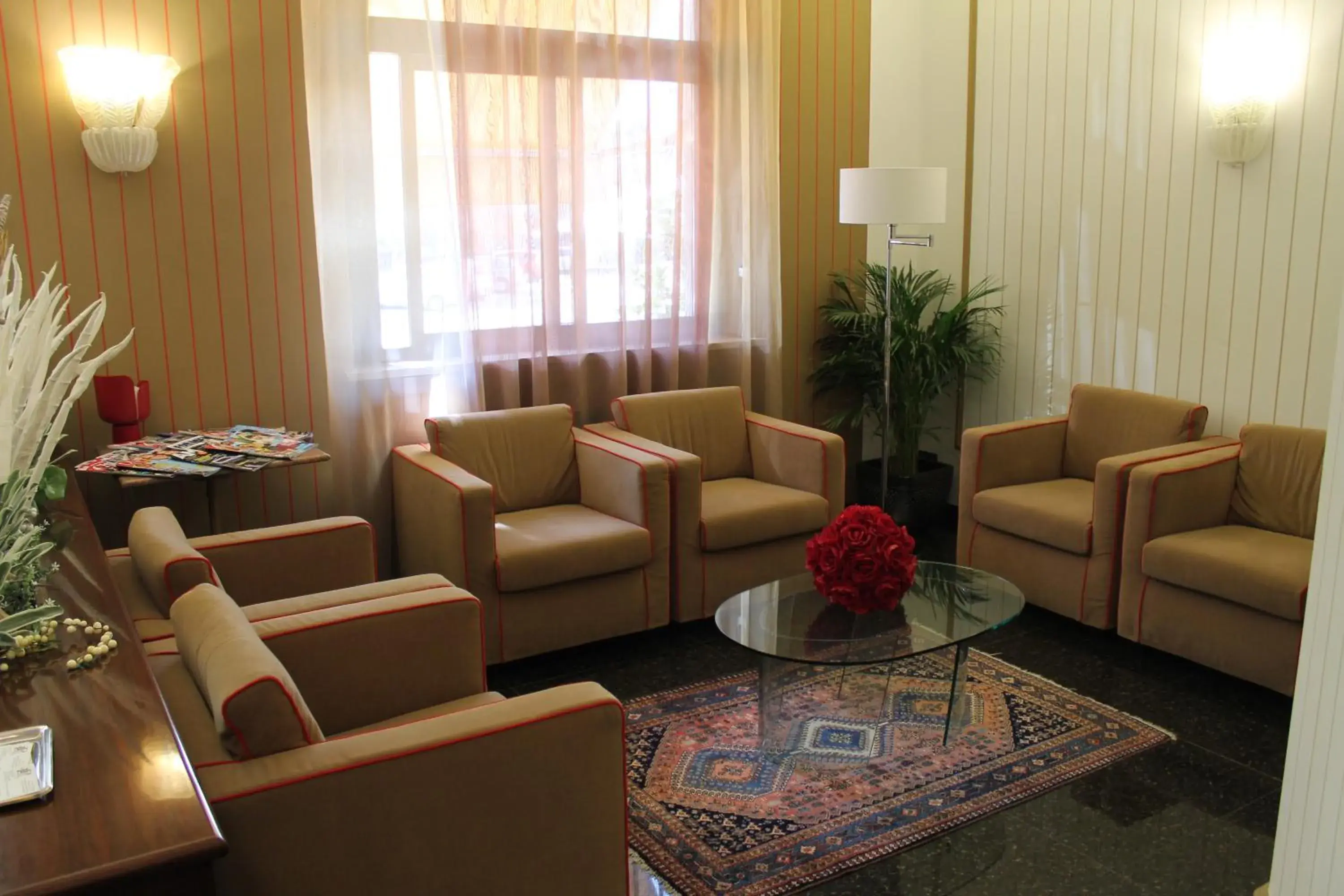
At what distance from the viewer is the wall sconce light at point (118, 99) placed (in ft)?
12.0

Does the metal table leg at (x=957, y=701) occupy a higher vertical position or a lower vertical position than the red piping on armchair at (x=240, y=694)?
lower

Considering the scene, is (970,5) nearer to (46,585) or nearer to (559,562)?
(559,562)

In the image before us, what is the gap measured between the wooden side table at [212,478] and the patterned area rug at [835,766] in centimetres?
132

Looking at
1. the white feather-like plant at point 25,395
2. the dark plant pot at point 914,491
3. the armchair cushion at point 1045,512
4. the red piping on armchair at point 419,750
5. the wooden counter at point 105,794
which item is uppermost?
the white feather-like plant at point 25,395

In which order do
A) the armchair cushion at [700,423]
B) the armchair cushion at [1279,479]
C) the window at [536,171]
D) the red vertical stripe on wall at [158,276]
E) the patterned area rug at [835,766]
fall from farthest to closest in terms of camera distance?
1. the armchair cushion at [700,423]
2. the window at [536,171]
3. the armchair cushion at [1279,479]
4. the red vertical stripe on wall at [158,276]
5. the patterned area rug at [835,766]

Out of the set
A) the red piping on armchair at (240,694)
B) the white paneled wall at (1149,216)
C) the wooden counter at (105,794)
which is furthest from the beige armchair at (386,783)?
the white paneled wall at (1149,216)

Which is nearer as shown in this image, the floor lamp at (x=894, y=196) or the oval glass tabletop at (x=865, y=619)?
the oval glass tabletop at (x=865, y=619)

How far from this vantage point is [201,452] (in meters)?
3.75

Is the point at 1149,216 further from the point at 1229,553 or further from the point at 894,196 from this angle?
the point at 1229,553

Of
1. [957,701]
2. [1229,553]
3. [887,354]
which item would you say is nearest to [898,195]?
[887,354]

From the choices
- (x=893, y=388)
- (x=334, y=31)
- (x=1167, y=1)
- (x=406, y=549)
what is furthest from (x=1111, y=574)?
(x=334, y=31)

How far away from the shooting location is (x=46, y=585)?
7.34ft

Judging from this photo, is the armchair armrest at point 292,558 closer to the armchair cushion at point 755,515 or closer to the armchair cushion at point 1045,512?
the armchair cushion at point 755,515

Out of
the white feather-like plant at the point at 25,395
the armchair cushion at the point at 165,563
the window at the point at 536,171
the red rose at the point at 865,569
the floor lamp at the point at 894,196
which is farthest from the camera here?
the floor lamp at the point at 894,196
